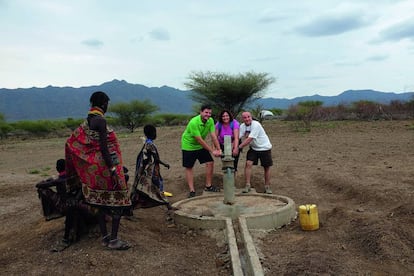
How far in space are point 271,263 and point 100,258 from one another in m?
1.62

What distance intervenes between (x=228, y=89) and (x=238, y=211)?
82.3ft

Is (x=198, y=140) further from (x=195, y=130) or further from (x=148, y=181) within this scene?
(x=148, y=181)

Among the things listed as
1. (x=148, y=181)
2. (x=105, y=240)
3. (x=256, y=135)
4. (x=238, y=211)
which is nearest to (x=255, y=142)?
(x=256, y=135)

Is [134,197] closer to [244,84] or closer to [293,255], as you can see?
[293,255]

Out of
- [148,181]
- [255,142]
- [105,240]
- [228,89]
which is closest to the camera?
[105,240]

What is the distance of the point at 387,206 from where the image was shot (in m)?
6.18

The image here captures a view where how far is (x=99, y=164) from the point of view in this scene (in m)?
4.46

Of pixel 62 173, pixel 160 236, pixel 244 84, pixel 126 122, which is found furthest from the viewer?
pixel 126 122

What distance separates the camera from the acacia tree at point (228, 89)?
30.8 meters

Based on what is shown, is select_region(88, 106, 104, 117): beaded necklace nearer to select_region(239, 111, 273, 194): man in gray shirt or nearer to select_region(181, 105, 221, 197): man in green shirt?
select_region(181, 105, 221, 197): man in green shirt

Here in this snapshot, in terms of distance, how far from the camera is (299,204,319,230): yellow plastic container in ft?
17.7

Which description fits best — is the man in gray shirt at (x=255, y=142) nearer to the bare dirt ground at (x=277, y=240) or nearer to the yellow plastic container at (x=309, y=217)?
the bare dirt ground at (x=277, y=240)

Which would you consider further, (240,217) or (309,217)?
(240,217)

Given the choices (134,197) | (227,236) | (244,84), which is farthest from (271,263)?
(244,84)
